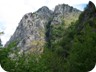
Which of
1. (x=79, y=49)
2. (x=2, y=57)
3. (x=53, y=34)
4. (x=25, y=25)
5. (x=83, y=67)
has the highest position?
(x=25, y=25)

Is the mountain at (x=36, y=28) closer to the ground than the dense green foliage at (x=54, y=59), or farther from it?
farther from it

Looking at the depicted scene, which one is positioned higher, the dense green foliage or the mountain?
the mountain

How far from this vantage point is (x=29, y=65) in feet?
85.0

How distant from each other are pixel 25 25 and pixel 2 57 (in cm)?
17658

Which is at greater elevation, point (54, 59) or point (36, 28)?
point (36, 28)

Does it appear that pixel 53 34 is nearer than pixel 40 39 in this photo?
Yes

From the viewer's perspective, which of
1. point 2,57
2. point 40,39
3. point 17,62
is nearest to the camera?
point 2,57

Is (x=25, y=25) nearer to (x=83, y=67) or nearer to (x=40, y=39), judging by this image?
(x=40, y=39)

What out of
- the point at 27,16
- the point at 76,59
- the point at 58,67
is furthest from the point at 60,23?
the point at 76,59

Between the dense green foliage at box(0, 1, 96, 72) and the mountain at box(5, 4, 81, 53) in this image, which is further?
the mountain at box(5, 4, 81, 53)

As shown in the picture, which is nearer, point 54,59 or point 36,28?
point 54,59

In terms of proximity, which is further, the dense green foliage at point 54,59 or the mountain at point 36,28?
the mountain at point 36,28

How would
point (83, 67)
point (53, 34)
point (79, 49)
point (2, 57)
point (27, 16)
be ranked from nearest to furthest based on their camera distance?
point (2, 57) → point (83, 67) → point (79, 49) → point (53, 34) → point (27, 16)

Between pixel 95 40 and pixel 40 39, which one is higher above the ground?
pixel 40 39
